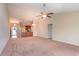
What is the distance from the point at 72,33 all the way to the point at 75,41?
533mm

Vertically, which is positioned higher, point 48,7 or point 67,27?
point 48,7

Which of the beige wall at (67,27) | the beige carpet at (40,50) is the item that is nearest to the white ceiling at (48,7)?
the beige wall at (67,27)

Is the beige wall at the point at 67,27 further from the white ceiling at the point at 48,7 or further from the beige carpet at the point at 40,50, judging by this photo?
the beige carpet at the point at 40,50

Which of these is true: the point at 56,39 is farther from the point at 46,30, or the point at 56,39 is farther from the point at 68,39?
the point at 46,30

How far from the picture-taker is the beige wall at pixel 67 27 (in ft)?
22.7

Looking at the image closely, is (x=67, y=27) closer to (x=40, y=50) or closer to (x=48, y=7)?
(x=48, y=7)

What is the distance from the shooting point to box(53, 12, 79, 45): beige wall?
6.93m

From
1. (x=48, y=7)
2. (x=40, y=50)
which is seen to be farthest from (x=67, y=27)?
(x=40, y=50)

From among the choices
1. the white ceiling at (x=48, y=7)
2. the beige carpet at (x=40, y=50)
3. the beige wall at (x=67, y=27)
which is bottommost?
the beige carpet at (x=40, y=50)

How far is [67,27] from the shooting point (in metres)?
7.66

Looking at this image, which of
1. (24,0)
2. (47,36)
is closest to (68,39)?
(47,36)

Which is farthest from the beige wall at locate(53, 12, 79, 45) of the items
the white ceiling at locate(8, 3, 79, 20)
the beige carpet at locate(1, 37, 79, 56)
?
the beige carpet at locate(1, 37, 79, 56)

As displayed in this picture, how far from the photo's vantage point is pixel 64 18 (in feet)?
26.1

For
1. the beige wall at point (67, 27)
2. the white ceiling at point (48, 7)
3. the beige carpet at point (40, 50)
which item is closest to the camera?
the beige carpet at point (40, 50)
